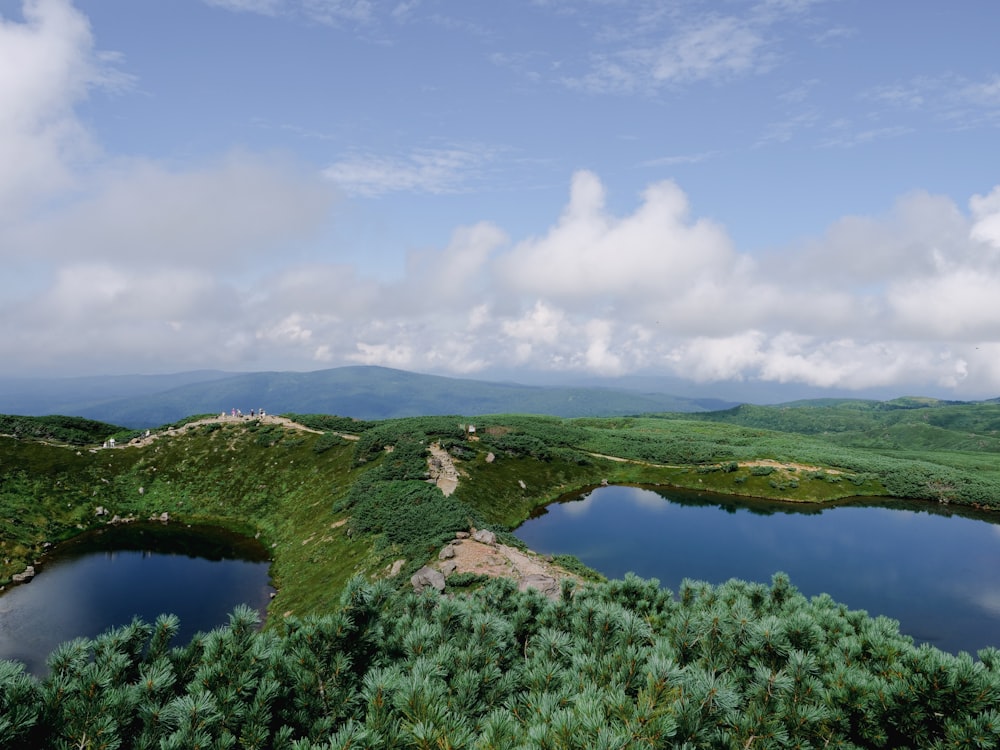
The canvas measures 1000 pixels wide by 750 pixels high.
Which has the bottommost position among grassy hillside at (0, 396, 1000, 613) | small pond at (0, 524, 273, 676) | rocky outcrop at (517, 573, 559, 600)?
small pond at (0, 524, 273, 676)

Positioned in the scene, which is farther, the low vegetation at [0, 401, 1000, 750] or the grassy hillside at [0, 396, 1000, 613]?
the grassy hillside at [0, 396, 1000, 613]

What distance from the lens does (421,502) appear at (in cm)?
4834

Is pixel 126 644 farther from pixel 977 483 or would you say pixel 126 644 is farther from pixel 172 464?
pixel 977 483

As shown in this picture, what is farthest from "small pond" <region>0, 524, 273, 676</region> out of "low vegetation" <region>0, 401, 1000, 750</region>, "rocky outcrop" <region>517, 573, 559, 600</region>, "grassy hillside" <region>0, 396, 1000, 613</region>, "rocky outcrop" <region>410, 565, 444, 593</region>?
"low vegetation" <region>0, 401, 1000, 750</region>

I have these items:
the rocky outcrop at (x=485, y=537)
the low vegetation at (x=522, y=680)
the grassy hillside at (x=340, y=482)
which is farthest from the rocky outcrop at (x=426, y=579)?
the low vegetation at (x=522, y=680)

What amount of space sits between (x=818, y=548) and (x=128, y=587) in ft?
253

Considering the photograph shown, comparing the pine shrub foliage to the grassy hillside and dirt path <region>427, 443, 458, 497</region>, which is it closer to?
the grassy hillside

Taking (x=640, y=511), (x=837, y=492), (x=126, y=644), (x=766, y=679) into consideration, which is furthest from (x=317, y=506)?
(x=837, y=492)

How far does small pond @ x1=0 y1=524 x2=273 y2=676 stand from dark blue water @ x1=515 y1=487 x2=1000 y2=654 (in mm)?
31514

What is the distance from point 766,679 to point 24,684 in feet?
29.6

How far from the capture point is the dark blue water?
44688mm

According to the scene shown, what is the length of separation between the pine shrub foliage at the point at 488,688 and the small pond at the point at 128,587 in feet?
98.7

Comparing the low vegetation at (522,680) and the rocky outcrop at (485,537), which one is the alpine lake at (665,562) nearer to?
the rocky outcrop at (485,537)

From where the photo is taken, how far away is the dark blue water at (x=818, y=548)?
147 ft
